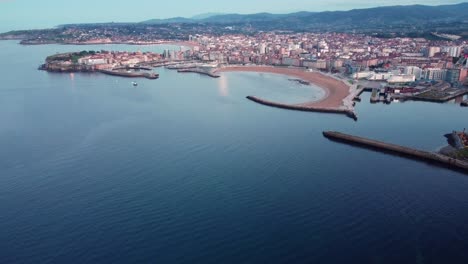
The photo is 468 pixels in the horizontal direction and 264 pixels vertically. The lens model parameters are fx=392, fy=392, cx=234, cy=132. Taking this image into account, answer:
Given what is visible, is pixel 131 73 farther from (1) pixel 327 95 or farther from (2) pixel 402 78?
(2) pixel 402 78

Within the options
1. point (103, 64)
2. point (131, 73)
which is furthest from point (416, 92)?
point (103, 64)

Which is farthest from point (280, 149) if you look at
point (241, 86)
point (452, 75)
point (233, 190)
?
point (452, 75)

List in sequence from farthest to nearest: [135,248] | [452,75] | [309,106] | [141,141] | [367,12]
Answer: [367,12]
[452,75]
[309,106]
[141,141]
[135,248]

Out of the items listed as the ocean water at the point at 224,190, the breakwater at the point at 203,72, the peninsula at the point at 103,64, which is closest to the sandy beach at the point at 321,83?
the ocean water at the point at 224,190

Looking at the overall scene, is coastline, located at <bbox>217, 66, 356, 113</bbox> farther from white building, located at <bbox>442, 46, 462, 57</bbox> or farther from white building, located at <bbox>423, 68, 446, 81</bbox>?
white building, located at <bbox>442, 46, 462, 57</bbox>

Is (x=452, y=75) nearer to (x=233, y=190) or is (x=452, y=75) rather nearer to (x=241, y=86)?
(x=241, y=86)

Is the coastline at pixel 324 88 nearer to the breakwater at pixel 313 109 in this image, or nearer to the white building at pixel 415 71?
the breakwater at pixel 313 109
